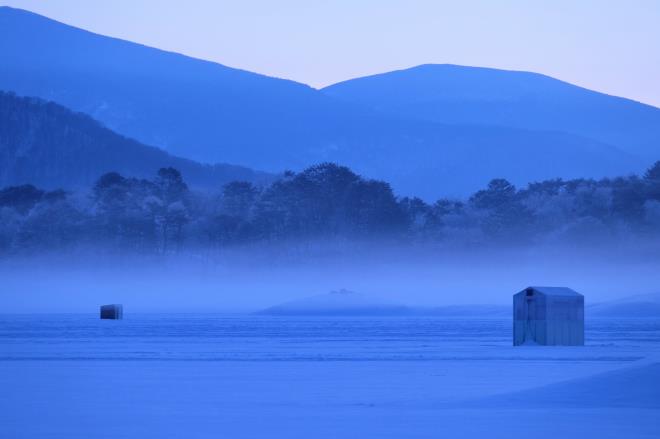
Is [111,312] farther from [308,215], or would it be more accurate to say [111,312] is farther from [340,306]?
[308,215]

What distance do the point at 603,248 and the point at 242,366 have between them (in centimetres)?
12438

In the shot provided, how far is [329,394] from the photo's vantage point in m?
27.2

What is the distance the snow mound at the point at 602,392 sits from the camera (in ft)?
81.1

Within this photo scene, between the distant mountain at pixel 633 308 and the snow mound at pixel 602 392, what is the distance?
246 feet

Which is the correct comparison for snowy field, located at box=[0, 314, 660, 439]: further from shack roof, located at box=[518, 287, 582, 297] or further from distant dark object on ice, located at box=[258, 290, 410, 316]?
distant dark object on ice, located at box=[258, 290, 410, 316]

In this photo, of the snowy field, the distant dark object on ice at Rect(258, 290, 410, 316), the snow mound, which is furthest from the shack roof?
the distant dark object on ice at Rect(258, 290, 410, 316)

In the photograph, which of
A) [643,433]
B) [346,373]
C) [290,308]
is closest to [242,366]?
[346,373]

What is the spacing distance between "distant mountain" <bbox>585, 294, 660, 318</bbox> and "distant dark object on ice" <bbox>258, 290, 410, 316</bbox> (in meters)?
24.4

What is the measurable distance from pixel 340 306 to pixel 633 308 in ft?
109

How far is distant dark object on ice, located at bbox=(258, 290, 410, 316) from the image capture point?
127938 mm

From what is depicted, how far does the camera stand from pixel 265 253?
162750 mm

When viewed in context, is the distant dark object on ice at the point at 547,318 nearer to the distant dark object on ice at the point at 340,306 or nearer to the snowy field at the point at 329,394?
the snowy field at the point at 329,394

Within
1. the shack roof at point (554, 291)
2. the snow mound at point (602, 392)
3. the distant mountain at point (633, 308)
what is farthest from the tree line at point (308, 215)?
the snow mound at point (602, 392)

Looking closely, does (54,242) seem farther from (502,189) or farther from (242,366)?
(242,366)
